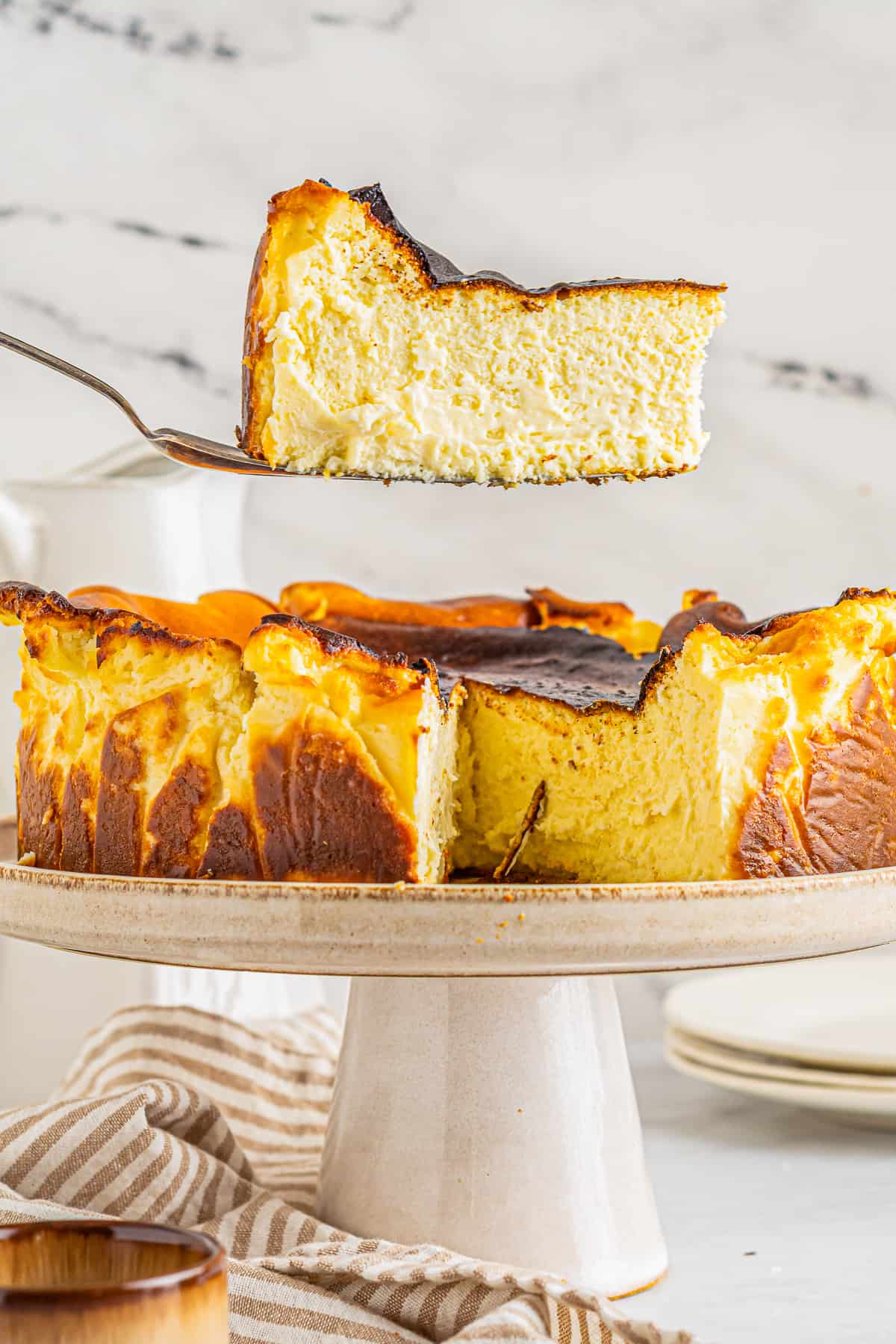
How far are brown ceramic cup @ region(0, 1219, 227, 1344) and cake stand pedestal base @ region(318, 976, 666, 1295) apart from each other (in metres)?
0.46

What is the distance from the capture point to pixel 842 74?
2.28 metres

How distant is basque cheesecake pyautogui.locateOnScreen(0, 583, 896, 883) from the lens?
1.10 m

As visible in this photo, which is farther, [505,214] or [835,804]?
[505,214]

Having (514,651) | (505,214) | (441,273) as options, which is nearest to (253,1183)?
(514,651)

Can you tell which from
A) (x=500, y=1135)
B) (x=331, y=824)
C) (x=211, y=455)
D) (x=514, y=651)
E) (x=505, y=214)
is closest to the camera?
(x=331, y=824)

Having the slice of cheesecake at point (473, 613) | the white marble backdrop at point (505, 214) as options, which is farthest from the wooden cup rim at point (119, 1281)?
the white marble backdrop at point (505, 214)

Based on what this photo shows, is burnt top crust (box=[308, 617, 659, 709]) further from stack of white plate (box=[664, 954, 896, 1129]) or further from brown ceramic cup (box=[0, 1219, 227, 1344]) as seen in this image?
brown ceramic cup (box=[0, 1219, 227, 1344])

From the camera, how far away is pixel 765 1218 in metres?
1.44

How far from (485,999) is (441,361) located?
0.54 metres

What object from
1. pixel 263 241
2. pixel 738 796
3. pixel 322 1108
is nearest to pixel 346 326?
pixel 263 241

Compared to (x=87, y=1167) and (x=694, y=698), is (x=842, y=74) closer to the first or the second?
(x=694, y=698)

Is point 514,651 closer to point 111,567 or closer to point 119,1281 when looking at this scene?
point 111,567

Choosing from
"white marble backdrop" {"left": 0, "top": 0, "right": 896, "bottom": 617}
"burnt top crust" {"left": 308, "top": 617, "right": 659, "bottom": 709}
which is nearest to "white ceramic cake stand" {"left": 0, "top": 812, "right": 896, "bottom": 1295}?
"burnt top crust" {"left": 308, "top": 617, "right": 659, "bottom": 709}

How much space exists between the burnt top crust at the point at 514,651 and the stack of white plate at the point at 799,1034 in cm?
45
